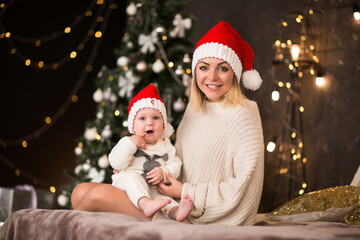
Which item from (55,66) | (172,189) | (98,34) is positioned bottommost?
(172,189)

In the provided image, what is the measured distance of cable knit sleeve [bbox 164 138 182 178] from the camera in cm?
203

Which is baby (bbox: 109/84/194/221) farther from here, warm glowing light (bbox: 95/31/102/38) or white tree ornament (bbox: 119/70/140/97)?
warm glowing light (bbox: 95/31/102/38)

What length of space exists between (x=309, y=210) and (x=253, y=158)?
428 mm

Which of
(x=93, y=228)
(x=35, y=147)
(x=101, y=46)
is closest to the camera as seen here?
(x=93, y=228)

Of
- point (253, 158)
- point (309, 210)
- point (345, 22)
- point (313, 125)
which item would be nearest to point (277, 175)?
point (313, 125)

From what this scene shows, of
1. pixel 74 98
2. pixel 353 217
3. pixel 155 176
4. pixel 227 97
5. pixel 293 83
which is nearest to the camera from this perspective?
pixel 155 176

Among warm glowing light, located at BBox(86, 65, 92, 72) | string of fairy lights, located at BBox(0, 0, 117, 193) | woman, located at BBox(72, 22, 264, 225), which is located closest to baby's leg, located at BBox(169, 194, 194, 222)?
woman, located at BBox(72, 22, 264, 225)

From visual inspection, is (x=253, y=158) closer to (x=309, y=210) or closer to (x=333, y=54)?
(x=309, y=210)

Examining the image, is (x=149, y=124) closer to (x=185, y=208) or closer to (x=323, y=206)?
(x=185, y=208)

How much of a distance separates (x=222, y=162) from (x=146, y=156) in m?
0.35

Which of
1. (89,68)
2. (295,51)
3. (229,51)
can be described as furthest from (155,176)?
(89,68)

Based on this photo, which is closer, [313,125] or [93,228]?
[93,228]

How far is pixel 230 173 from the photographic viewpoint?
2.06 metres

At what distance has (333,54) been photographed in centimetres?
355
